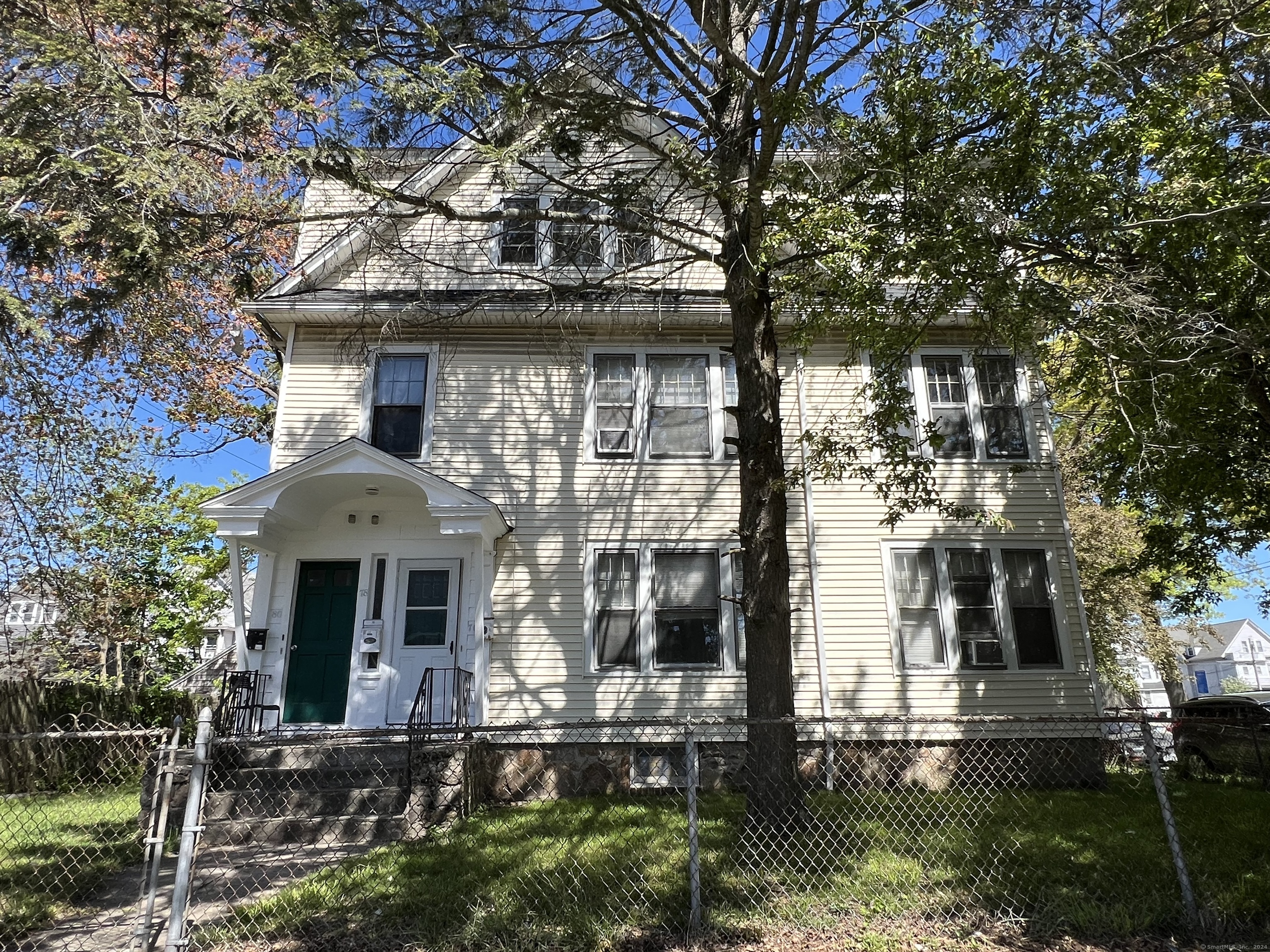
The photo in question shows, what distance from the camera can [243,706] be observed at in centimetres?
908

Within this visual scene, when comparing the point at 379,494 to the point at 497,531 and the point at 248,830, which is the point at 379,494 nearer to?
the point at 497,531

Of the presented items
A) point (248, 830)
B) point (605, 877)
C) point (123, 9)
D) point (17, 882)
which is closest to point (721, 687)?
point (605, 877)

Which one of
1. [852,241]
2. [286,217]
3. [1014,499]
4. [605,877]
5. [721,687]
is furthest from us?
[1014,499]

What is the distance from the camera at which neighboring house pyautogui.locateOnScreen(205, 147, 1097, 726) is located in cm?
1007

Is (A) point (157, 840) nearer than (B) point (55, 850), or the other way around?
(A) point (157, 840)

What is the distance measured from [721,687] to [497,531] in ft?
11.5

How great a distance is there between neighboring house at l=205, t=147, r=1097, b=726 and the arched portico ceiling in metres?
0.03

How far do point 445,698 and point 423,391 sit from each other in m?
4.22

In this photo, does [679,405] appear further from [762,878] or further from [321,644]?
[762,878]

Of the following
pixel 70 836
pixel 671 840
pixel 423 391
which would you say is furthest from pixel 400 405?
pixel 671 840

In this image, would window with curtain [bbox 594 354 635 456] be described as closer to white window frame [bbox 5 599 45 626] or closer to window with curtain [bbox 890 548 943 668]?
window with curtain [bbox 890 548 943 668]

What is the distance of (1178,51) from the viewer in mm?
7020

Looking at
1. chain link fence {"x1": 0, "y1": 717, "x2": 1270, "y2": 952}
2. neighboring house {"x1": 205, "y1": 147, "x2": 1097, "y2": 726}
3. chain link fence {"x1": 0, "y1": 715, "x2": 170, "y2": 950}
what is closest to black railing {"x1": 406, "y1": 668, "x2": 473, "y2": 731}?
neighboring house {"x1": 205, "y1": 147, "x2": 1097, "y2": 726}

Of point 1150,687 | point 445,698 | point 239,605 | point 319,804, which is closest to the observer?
point 319,804
